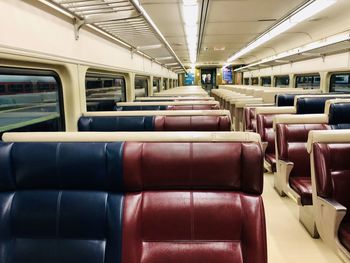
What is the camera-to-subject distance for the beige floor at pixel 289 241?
2275mm

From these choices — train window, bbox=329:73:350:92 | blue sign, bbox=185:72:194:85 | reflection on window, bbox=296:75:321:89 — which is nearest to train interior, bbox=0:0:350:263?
train window, bbox=329:73:350:92

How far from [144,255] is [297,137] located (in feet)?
7.52

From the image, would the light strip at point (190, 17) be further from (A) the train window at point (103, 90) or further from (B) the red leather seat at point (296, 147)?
(B) the red leather seat at point (296, 147)

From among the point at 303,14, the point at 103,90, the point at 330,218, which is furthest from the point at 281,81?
the point at 330,218

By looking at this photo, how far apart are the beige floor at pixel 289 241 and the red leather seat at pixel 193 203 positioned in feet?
4.07

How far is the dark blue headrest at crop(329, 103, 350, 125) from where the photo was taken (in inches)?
115

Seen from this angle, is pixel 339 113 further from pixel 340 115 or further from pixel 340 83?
pixel 340 83

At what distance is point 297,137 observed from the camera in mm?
2986

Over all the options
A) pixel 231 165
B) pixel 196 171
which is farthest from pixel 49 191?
pixel 231 165

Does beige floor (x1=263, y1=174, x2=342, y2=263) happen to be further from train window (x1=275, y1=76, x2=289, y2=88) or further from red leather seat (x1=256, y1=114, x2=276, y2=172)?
train window (x1=275, y1=76, x2=289, y2=88)

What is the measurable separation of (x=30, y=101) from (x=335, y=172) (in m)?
2.48

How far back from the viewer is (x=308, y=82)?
845 centimetres

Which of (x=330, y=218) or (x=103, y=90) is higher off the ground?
(x=103, y=90)

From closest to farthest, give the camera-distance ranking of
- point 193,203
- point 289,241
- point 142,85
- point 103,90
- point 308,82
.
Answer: point 193,203
point 289,241
point 103,90
point 142,85
point 308,82
